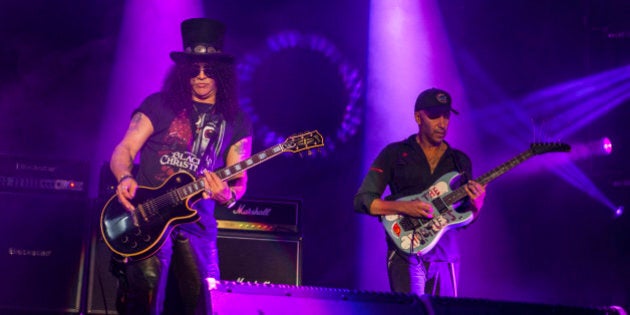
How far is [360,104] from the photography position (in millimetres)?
7023

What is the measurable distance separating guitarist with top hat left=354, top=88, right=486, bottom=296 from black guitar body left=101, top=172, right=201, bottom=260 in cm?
117

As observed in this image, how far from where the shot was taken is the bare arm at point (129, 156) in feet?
14.0

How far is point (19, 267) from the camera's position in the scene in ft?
16.1

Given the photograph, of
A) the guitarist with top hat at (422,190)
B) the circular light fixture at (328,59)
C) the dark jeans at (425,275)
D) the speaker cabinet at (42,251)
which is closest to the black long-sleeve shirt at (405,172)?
the guitarist with top hat at (422,190)

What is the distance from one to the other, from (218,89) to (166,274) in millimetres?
1139

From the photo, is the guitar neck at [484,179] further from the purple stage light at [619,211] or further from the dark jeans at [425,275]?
the purple stage light at [619,211]

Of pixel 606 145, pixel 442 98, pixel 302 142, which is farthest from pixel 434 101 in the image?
pixel 606 145

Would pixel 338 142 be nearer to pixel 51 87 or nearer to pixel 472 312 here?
pixel 51 87

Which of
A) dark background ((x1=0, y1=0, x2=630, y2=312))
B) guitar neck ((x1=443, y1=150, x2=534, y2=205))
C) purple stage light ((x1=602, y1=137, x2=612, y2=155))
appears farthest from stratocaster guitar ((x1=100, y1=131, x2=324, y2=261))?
purple stage light ((x1=602, y1=137, x2=612, y2=155))

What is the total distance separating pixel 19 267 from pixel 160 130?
1336mm

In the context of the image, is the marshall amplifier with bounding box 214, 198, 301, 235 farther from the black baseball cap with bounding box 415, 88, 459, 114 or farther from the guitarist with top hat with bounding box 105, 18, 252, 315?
the black baseball cap with bounding box 415, 88, 459, 114

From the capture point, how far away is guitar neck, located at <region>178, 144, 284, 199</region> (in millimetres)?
4297

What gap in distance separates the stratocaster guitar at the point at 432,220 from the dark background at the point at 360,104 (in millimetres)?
2138

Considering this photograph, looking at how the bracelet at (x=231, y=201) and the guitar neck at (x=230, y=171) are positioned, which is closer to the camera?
the guitar neck at (x=230, y=171)
